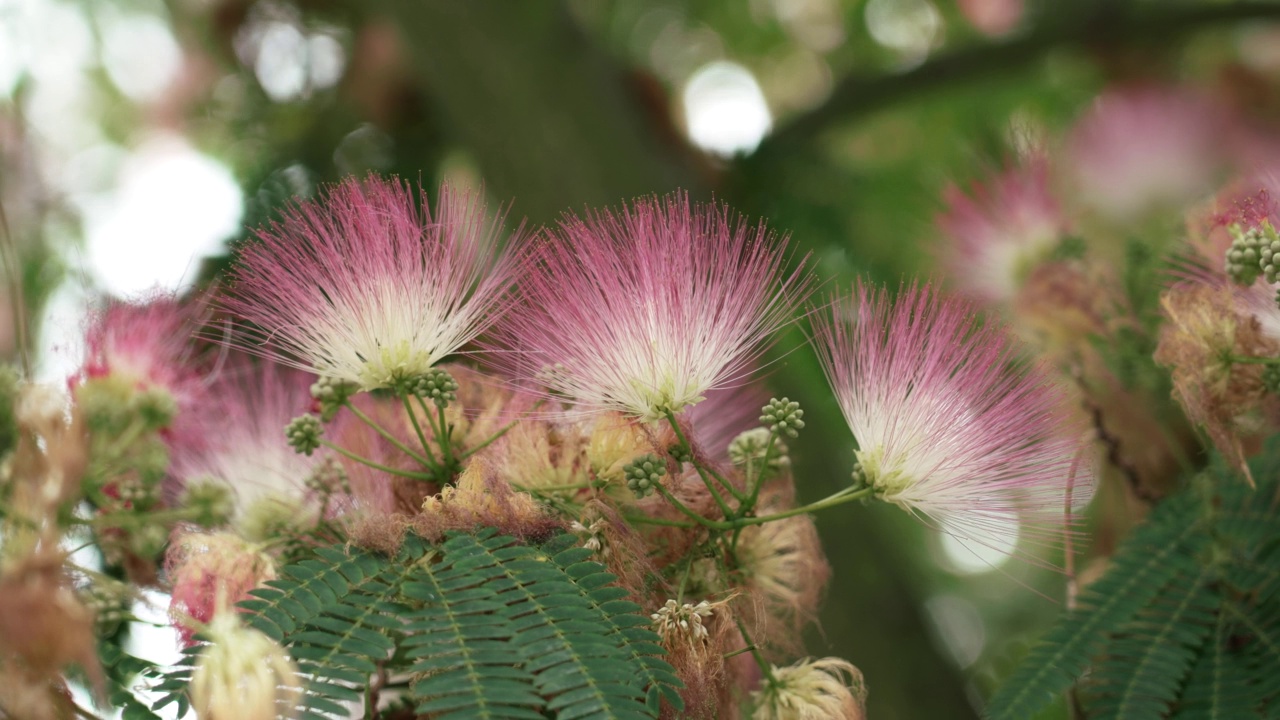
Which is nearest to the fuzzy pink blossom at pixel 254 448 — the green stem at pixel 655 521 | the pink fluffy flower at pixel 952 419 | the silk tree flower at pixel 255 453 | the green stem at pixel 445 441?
the silk tree flower at pixel 255 453

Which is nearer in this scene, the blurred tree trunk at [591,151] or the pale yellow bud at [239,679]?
the pale yellow bud at [239,679]

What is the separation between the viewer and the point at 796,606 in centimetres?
169

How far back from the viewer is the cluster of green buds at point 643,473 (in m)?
1.41

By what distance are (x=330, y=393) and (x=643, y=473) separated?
0.50 m

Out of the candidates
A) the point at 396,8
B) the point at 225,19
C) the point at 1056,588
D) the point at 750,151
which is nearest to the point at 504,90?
the point at 396,8

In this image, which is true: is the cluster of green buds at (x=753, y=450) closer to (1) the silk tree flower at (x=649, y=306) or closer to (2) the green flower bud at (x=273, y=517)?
(1) the silk tree flower at (x=649, y=306)

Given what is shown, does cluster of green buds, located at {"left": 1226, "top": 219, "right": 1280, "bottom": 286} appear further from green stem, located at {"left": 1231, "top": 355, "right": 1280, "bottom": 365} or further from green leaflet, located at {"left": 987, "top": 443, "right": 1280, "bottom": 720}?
green leaflet, located at {"left": 987, "top": 443, "right": 1280, "bottom": 720}

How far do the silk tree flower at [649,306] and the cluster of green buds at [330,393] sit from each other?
11.2 inches

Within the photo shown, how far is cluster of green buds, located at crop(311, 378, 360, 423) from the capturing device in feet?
5.16

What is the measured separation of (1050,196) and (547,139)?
4.68 feet

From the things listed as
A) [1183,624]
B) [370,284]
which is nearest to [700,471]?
[370,284]

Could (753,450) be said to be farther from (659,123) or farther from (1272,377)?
(659,123)

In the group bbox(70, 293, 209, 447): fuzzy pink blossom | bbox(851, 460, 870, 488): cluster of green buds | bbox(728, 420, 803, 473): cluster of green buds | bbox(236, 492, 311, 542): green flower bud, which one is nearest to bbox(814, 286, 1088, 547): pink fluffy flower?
bbox(851, 460, 870, 488): cluster of green buds

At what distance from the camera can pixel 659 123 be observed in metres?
3.62
